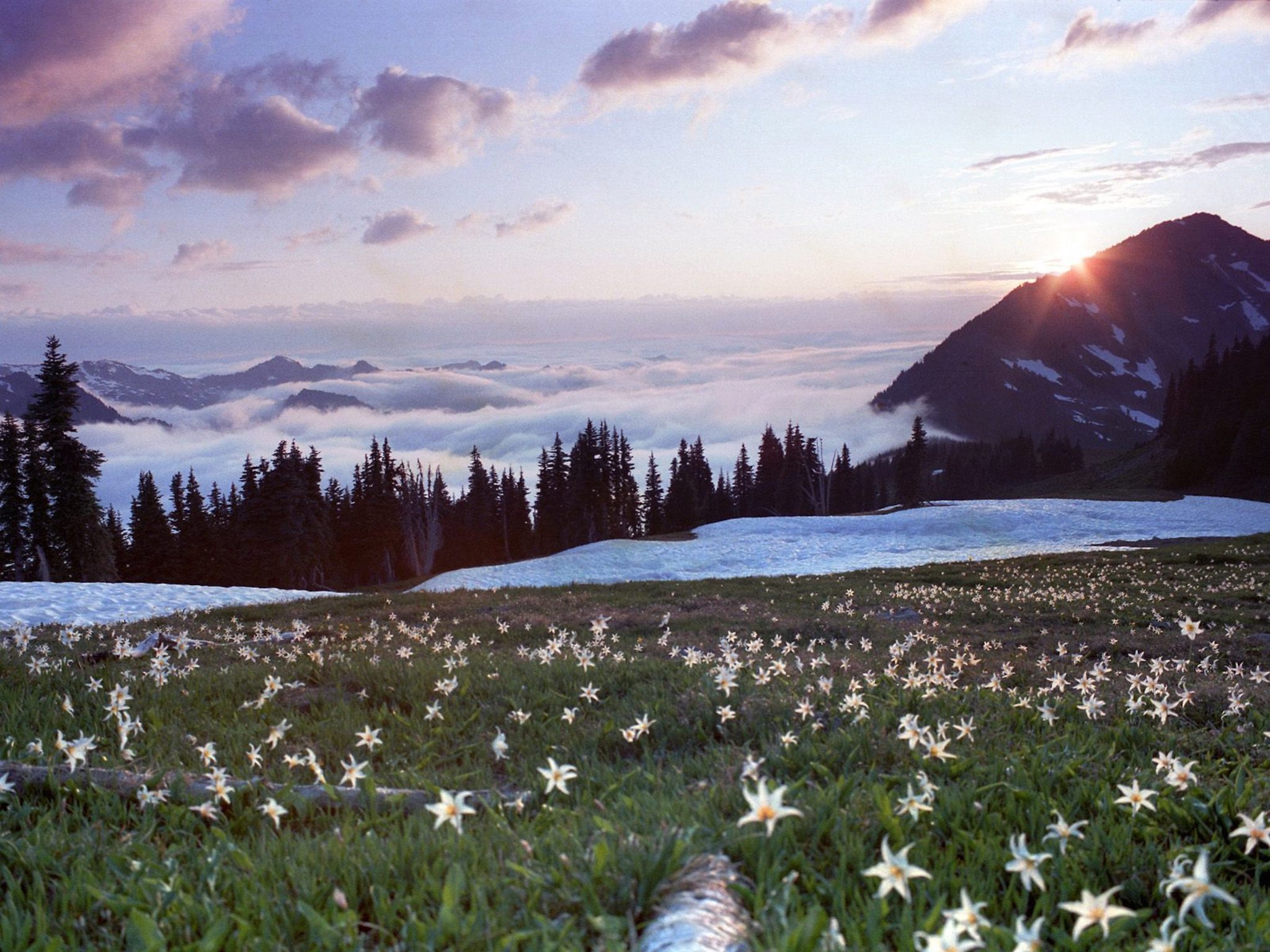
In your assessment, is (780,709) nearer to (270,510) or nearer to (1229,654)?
(1229,654)

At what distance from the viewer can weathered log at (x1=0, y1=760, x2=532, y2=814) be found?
12.9ft

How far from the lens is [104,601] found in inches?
902

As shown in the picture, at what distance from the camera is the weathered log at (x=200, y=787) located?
392 cm

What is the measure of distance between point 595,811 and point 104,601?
24753 mm

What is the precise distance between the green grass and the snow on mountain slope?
29.0 meters

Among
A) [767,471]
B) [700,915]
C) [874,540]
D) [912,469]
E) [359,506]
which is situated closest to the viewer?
[700,915]

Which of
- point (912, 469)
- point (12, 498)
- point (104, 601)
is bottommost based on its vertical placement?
point (104, 601)

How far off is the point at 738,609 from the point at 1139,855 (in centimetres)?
1499

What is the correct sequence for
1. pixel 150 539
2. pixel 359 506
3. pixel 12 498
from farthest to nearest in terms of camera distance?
pixel 359 506, pixel 150 539, pixel 12 498

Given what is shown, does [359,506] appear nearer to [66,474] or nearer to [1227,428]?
[66,474]

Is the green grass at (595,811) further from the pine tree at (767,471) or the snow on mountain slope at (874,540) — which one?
the pine tree at (767,471)

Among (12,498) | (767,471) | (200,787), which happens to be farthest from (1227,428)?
(12,498)

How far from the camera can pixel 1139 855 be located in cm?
325

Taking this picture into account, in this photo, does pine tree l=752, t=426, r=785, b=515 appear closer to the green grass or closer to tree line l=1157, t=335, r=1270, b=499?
tree line l=1157, t=335, r=1270, b=499
